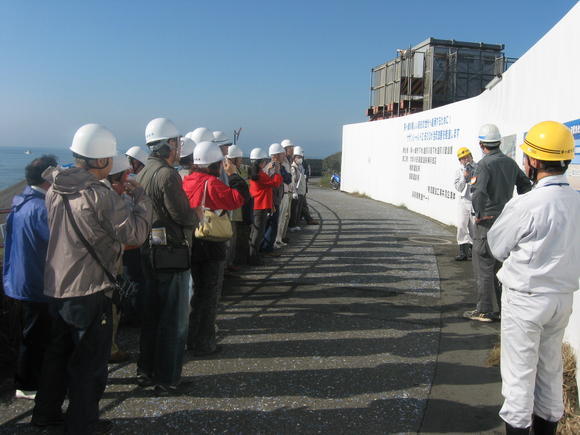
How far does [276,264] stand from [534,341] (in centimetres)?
544

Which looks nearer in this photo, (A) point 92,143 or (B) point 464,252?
(A) point 92,143

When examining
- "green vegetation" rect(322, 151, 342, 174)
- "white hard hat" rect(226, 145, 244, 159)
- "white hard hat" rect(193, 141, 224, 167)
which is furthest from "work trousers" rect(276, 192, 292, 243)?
"green vegetation" rect(322, 151, 342, 174)

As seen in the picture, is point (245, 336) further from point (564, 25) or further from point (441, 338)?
point (564, 25)

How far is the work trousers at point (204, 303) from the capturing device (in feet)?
14.1

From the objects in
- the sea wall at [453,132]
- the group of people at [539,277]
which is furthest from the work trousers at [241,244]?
the group of people at [539,277]

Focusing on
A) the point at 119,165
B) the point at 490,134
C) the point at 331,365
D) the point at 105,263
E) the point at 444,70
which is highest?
the point at 444,70

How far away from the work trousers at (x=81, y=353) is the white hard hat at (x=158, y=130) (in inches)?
51.2

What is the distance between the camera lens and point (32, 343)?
3426 mm

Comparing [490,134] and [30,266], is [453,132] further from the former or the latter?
[30,266]

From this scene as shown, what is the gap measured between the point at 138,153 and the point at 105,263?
8.81ft

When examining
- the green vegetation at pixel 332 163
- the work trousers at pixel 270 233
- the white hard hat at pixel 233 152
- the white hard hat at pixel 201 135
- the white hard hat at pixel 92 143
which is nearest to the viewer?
the white hard hat at pixel 92 143

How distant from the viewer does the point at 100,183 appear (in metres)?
2.93

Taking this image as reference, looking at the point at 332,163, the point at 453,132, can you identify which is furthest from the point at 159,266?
the point at 332,163

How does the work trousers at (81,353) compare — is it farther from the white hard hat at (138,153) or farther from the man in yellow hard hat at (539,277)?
the white hard hat at (138,153)
